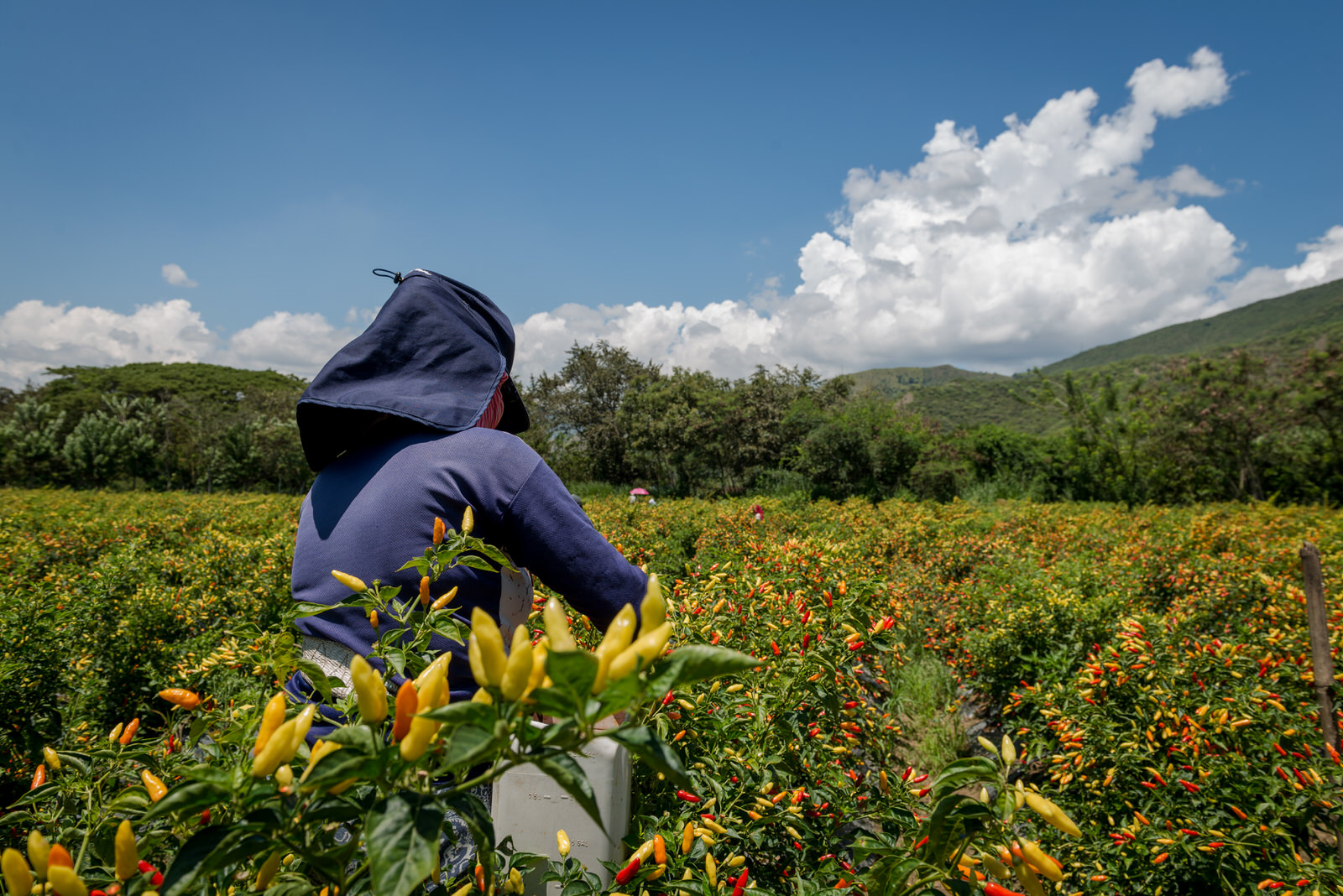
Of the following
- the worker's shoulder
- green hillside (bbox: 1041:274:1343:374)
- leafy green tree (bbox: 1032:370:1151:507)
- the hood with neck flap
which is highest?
green hillside (bbox: 1041:274:1343:374)

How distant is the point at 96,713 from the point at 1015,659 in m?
5.07

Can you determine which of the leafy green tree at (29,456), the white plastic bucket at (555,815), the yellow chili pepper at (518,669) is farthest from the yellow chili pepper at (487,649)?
the leafy green tree at (29,456)

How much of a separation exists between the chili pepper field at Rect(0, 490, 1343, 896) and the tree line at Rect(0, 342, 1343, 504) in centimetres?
1125

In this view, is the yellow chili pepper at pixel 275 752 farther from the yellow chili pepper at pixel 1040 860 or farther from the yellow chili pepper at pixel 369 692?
the yellow chili pepper at pixel 1040 860

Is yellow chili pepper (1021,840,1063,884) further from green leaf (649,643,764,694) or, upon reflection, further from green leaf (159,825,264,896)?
green leaf (159,825,264,896)

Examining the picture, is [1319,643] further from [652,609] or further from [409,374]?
[409,374]

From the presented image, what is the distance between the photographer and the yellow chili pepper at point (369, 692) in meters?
0.49

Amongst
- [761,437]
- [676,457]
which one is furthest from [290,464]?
[761,437]

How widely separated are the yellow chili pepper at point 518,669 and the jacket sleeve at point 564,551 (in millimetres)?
729

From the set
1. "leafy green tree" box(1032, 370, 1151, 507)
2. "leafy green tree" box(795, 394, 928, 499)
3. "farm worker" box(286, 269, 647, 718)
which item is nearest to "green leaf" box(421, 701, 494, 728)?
"farm worker" box(286, 269, 647, 718)

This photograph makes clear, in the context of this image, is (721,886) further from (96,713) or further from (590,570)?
(96,713)

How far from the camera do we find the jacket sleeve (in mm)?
1181

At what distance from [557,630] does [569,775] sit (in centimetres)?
10

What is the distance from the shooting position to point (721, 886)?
1.04m
